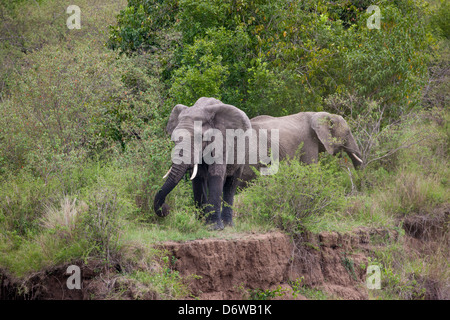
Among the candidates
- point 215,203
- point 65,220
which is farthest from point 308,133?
point 65,220

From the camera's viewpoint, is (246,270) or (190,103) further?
(190,103)

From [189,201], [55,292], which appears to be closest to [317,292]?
[189,201]

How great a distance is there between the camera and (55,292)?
802 centimetres

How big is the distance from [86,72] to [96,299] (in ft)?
24.2

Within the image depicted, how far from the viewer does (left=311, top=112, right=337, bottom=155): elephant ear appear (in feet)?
42.3

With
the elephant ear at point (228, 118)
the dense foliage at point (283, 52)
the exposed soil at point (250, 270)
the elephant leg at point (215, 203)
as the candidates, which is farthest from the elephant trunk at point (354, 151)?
the elephant leg at point (215, 203)

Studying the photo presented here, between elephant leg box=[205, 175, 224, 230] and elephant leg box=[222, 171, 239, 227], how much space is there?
0.55 m

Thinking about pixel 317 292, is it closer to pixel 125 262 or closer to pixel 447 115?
pixel 125 262

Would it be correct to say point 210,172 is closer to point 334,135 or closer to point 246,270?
point 246,270

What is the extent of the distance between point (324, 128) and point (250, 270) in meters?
4.63

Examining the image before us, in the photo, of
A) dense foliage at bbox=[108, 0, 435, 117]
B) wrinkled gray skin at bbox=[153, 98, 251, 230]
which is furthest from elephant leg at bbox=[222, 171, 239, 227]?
dense foliage at bbox=[108, 0, 435, 117]

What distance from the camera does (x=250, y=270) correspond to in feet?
31.0

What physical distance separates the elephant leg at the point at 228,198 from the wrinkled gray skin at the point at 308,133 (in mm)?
1323

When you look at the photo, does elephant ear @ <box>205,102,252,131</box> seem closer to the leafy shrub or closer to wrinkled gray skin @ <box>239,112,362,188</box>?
the leafy shrub
